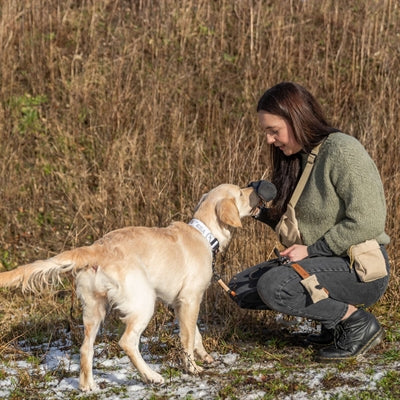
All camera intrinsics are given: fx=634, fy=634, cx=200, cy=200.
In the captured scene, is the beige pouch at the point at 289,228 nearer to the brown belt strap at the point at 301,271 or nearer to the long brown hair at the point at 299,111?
the brown belt strap at the point at 301,271

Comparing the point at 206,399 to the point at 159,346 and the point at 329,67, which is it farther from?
the point at 329,67

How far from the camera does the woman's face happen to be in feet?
13.7

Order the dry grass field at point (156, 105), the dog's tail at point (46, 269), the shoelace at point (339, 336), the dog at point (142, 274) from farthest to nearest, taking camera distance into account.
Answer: the dry grass field at point (156, 105) → the shoelace at point (339, 336) → the dog at point (142, 274) → the dog's tail at point (46, 269)

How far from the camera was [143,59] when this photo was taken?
855 centimetres

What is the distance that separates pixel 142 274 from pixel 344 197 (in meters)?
1.34

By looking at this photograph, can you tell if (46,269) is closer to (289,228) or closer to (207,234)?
(207,234)

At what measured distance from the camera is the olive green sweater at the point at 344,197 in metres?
3.89

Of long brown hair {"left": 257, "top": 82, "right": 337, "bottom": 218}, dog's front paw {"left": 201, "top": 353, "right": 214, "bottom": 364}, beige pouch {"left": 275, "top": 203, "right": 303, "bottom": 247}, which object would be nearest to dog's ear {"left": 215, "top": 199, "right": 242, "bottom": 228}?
beige pouch {"left": 275, "top": 203, "right": 303, "bottom": 247}

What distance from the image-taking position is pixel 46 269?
3.53 m

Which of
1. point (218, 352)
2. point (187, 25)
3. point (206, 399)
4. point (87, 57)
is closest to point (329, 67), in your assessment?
point (187, 25)

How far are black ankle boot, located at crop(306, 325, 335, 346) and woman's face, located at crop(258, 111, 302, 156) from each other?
4.17ft

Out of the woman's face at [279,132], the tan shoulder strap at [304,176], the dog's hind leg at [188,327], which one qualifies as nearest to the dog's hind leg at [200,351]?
the dog's hind leg at [188,327]

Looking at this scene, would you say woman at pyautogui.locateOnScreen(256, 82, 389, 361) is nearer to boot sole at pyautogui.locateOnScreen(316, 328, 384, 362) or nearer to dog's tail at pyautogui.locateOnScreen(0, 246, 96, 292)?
boot sole at pyautogui.locateOnScreen(316, 328, 384, 362)

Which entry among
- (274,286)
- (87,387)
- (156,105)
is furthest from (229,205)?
(156,105)
